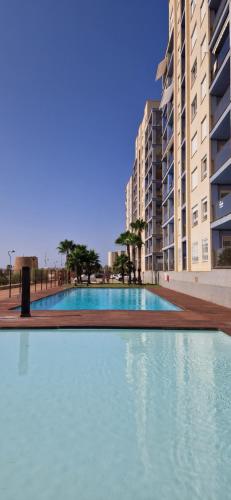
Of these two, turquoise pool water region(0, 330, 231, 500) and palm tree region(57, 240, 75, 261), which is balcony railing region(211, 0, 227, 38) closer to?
→ turquoise pool water region(0, 330, 231, 500)

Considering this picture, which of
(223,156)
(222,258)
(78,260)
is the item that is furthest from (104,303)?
(78,260)

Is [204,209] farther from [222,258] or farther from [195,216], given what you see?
[222,258]

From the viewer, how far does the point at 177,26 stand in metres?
34.9

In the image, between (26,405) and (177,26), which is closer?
(26,405)

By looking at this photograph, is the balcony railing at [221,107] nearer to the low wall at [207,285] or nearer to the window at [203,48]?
the window at [203,48]

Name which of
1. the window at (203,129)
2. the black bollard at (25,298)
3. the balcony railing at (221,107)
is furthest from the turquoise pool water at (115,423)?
the window at (203,129)

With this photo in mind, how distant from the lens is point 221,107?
69.3 ft

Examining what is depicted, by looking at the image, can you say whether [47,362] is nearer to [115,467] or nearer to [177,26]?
[115,467]

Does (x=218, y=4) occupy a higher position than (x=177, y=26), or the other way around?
(x=177, y=26)

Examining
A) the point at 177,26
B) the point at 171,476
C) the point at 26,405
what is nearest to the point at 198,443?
the point at 171,476

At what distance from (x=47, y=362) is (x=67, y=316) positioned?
6.26m

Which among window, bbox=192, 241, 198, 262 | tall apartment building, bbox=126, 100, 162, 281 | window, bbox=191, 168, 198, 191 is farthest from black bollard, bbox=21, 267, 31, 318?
tall apartment building, bbox=126, 100, 162, 281

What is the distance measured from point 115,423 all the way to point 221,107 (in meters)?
19.9

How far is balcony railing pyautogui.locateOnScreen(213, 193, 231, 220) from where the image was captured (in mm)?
19406
